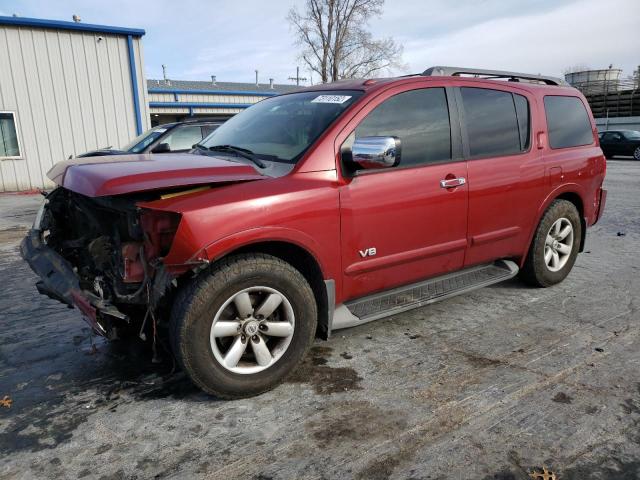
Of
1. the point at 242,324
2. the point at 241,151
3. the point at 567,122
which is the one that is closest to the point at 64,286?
the point at 242,324

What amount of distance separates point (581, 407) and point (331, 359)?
1.48 metres

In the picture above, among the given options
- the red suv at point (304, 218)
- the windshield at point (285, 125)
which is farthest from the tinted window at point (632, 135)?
the windshield at point (285, 125)

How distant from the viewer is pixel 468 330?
3701 millimetres

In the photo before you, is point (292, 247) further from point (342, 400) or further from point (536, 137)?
point (536, 137)

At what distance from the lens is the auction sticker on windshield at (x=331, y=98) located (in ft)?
10.9

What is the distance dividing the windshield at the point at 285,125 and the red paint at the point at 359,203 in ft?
0.39

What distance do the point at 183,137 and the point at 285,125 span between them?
6140 mm

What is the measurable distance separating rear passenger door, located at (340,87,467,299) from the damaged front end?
112 cm

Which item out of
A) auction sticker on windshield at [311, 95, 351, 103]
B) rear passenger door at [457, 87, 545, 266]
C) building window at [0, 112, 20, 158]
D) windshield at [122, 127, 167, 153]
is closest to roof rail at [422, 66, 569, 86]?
rear passenger door at [457, 87, 545, 266]

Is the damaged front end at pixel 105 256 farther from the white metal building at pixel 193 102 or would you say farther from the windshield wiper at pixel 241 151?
the white metal building at pixel 193 102

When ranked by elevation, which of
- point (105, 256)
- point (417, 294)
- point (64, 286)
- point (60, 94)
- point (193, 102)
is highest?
point (193, 102)

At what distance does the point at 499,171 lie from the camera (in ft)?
12.6

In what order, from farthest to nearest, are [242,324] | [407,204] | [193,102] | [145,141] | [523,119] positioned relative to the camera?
[193,102]
[145,141]
[523,119]
[407,204]
[242,324]

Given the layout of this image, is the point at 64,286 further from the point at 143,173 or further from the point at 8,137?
the point at 8,137
